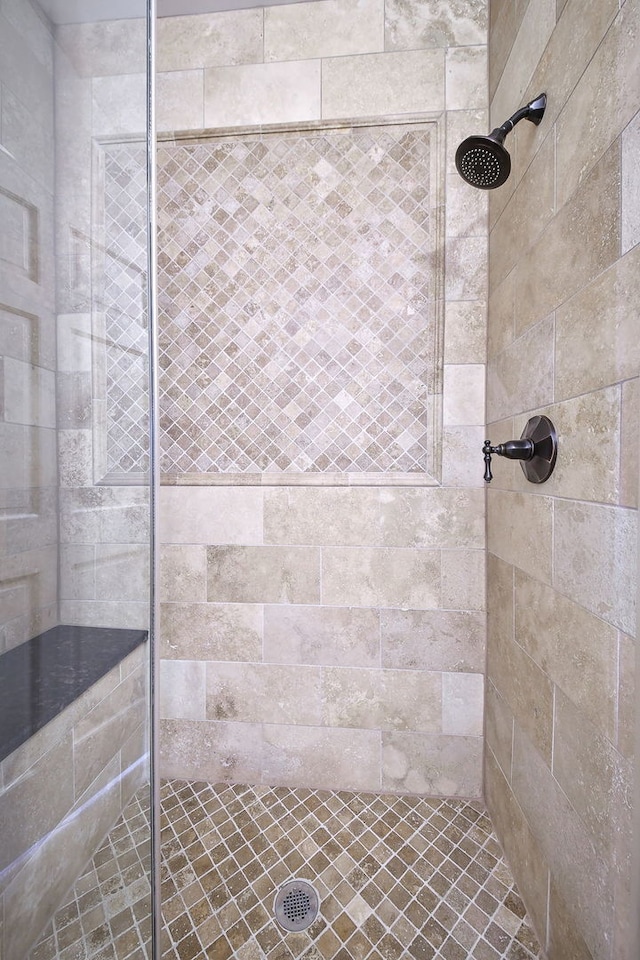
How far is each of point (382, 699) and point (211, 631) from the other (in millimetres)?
630

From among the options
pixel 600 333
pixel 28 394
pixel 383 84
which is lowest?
pixel 28 394

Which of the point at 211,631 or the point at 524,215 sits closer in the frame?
the point at 524,215

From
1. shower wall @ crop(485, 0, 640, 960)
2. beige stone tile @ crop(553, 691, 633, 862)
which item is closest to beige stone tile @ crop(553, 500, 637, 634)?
shower wall @ crop(485, 0, 640, 960)

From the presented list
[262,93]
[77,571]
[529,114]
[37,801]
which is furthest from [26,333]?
[262,93]

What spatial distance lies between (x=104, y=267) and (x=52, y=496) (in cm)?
40

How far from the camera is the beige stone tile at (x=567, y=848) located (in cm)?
71

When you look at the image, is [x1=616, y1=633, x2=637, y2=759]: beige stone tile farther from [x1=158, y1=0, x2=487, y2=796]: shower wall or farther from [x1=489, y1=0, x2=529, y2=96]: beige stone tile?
[x1=489, y1=0, x2=529, y2=96]: beige stone tile

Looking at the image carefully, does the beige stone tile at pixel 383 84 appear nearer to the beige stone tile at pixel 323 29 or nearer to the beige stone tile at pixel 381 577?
A: the beige stone tile at pixel 323 29

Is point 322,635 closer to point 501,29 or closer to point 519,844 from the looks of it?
point 519,844

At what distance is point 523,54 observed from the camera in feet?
3.39

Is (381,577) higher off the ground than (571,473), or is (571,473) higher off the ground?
(571,473)

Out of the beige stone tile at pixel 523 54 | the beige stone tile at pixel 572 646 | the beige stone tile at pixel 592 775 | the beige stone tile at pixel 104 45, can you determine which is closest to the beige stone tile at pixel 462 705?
the beige stone tile at pixel 572 646

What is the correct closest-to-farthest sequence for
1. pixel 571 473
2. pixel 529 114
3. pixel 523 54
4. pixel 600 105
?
pixel 600 105 → pixel 571 473 → pixel 529 114 → pixel 523 54

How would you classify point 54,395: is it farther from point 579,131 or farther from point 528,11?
point 528,11
